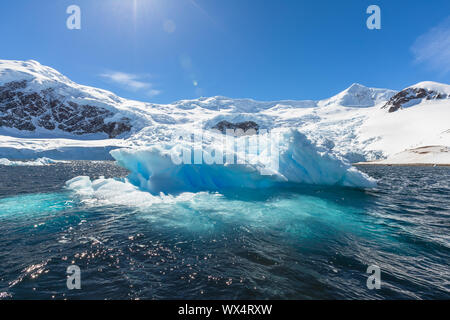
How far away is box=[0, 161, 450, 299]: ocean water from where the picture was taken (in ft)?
15.0

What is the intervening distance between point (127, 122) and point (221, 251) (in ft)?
496

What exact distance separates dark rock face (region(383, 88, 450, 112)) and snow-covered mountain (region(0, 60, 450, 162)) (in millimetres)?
483

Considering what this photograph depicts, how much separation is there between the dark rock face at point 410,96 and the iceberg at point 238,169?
150135 mm

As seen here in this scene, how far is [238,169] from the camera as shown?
627 inches

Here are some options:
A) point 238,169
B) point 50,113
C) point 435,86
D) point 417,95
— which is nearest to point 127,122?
point 50,113

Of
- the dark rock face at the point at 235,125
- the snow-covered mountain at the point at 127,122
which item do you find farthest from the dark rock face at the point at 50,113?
the dark rock face at the point at 235,125

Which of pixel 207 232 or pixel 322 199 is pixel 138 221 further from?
pixel 322 199

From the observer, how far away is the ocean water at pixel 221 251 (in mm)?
4566

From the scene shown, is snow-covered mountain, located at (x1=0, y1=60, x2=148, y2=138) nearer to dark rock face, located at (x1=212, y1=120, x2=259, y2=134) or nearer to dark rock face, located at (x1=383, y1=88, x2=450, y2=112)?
dark rock face, located at (x1=212, y1=120, x2=259, y2=134)

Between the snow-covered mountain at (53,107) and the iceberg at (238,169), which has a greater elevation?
the snow-covered mountain at (53,107)

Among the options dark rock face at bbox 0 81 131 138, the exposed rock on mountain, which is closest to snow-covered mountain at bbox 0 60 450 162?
dark rock face at bbox 0 81 131 138

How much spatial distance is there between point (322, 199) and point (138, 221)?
11.5 m

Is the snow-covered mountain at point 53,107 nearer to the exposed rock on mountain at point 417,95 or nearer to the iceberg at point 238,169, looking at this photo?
the iceberg at point 238,169

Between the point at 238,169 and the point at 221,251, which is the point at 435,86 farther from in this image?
the point at 221,251
